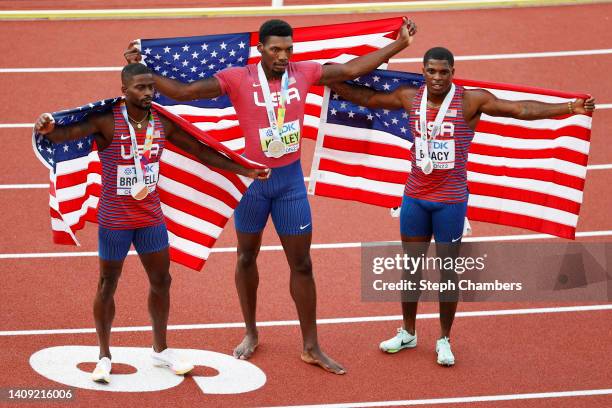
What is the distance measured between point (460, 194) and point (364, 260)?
1.99 m

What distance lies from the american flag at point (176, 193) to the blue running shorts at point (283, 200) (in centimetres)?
11

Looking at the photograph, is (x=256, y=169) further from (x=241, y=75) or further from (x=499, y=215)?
(x=499, y=215)

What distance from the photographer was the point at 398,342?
8.10 meters

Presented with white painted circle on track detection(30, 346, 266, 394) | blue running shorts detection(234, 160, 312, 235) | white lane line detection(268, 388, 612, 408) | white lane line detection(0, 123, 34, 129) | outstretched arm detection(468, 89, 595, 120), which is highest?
outstretched arm detection(468, 89, 595, 120)

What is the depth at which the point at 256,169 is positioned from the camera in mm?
7379

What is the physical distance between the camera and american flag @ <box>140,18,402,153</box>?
7852 mm

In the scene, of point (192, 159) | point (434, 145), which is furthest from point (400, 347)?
point (192, 159)

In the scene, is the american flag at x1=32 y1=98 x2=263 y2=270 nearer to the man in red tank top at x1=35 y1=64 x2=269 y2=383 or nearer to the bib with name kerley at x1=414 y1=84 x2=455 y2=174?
the man in red tank top at x1=35 y1=64 x2=269 y2=383

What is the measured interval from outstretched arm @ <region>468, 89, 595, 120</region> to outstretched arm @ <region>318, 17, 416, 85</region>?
56 cm

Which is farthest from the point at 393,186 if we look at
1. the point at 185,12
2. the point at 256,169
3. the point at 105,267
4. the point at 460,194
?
the point at 185,12

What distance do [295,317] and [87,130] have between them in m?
2.38

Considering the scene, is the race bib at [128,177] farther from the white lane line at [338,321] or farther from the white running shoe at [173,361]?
the white lane line at [338,321]

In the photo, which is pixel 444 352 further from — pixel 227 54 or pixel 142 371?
pixel 227 54

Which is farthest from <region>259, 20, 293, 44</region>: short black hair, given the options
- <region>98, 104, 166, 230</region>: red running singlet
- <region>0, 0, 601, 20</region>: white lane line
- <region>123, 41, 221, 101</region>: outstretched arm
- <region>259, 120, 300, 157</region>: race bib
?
<region>0, 0, 601, 20</region>: white lane line
